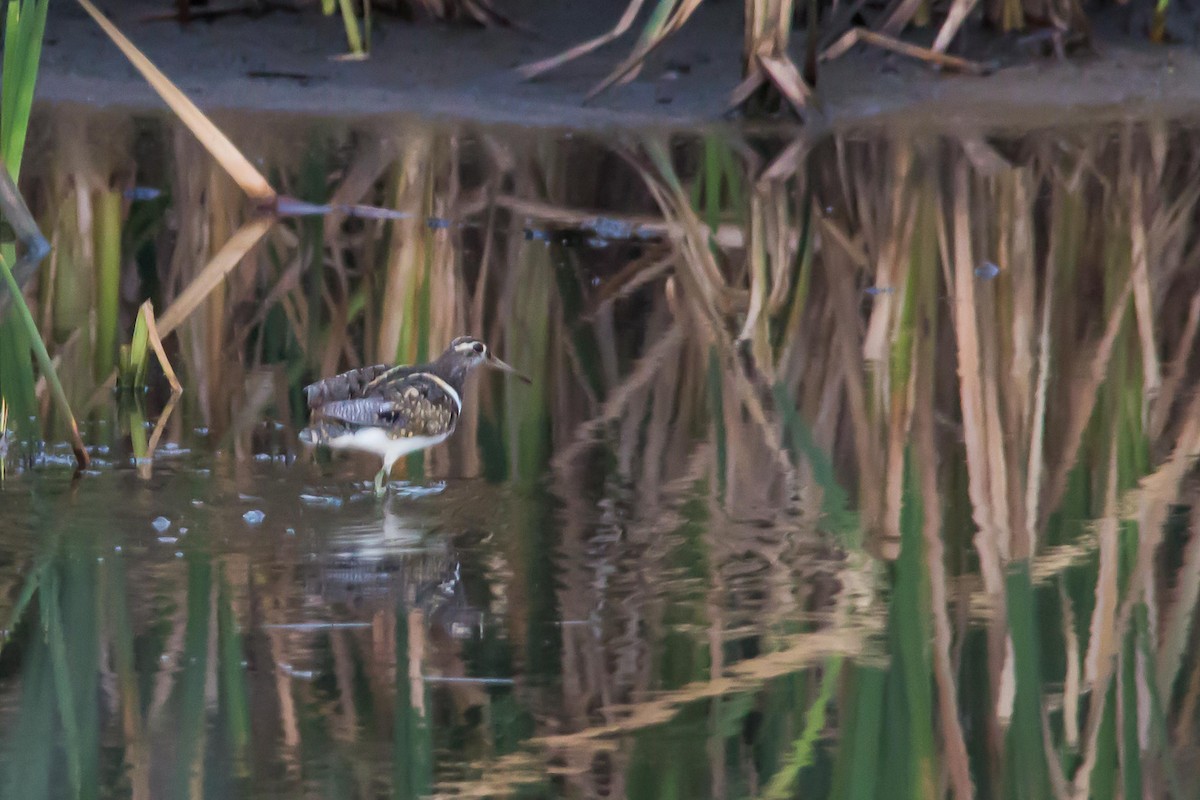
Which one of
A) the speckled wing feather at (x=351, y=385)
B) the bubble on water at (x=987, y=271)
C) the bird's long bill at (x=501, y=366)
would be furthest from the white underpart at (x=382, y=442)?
the bubble on water at (x=987, y=271)

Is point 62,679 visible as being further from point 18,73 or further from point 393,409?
point 18,73

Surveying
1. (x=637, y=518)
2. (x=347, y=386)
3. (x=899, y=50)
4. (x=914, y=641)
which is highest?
(x=899, y=50)

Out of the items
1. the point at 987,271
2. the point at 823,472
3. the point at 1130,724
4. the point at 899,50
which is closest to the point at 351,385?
the point at 823,472

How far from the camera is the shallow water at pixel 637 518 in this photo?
271 cm

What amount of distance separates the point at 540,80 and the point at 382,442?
6191 mm

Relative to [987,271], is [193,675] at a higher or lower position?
lower

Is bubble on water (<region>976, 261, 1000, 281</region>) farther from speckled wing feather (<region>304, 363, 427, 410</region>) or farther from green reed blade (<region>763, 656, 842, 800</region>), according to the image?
green reed blade (<region>763, 656, 842, 800</region>)

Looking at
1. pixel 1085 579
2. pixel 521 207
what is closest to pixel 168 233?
pixel 521 207

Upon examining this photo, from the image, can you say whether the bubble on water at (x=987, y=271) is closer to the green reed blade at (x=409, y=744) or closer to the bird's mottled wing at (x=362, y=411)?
the bird's mottled wing at (x=362, y=411)

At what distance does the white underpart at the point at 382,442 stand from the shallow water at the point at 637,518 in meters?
0.08

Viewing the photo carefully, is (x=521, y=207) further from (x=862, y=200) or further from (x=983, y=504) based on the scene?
(x=983, y=504)

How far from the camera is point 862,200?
7.21m

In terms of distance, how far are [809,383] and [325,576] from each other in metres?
1.65

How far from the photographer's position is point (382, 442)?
394 centimetres
